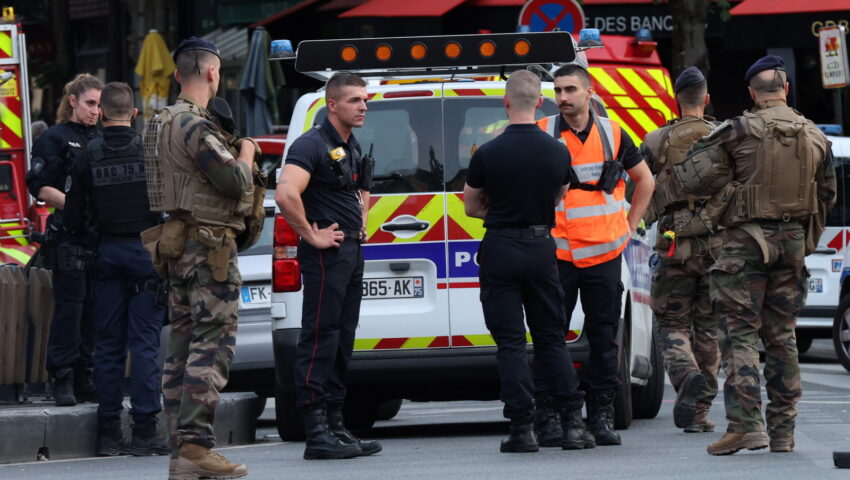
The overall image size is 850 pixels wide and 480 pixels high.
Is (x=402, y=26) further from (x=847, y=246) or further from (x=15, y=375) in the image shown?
(x=15, y=375)

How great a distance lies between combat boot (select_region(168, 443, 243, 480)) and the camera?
809 centimetres

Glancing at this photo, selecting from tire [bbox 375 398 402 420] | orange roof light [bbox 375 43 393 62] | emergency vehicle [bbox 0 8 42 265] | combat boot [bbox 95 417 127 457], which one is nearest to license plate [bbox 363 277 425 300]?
orange roof light [bbox 375 43 393 62]

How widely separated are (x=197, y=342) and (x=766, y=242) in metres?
2.76

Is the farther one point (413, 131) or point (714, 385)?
point (714, 385)

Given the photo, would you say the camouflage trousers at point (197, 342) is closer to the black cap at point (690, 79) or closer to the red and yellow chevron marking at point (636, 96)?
the black cap at point (690, 79)

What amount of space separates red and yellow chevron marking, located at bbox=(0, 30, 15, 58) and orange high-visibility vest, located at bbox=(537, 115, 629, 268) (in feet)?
29.0

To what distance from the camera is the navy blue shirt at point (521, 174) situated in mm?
8867

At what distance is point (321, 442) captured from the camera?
8992mm

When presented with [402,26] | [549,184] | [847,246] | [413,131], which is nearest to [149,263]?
[413,131]

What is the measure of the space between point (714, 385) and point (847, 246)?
6867 millimetres

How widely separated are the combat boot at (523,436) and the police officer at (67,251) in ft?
9.29

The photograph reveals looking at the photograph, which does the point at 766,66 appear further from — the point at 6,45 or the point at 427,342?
the point at 6,45

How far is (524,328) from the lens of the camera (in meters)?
9.02

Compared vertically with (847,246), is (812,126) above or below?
above
